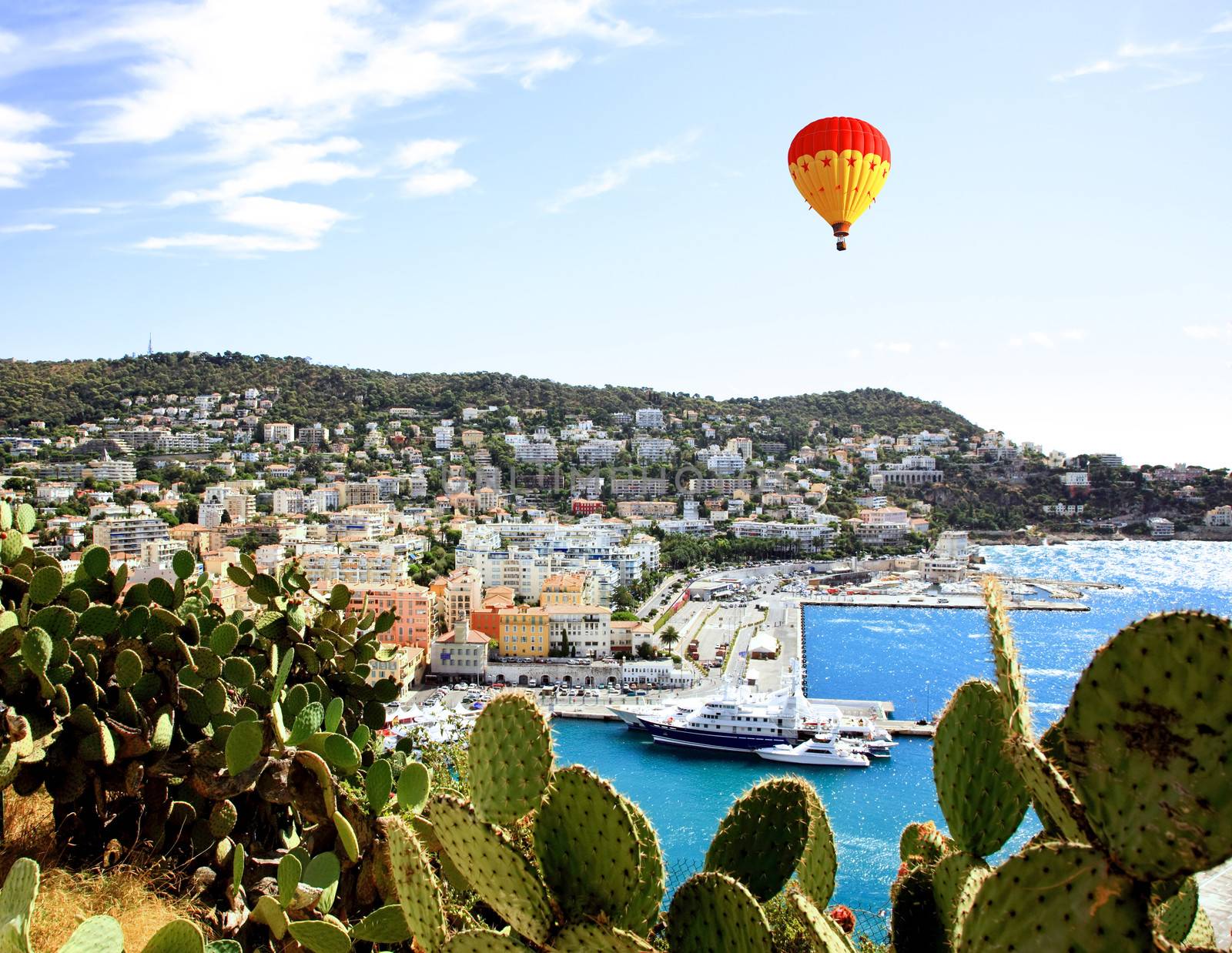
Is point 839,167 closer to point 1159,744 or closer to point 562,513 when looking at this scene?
point 1159,744

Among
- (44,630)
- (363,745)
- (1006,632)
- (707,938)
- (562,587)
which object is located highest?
(1006,632)

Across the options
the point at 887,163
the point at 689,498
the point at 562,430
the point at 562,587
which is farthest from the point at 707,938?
the point at 562,430

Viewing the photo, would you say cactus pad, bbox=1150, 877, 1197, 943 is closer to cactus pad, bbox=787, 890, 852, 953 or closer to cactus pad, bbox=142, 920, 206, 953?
cactus pad, bbox=787, 890, 852, 953

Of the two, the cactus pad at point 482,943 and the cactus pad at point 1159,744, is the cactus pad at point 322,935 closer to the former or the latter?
the cactus pad at point 482,943

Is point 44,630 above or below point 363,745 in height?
above

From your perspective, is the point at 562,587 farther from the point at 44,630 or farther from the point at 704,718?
the point at 44,630

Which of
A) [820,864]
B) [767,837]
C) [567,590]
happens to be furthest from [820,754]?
[767,837]

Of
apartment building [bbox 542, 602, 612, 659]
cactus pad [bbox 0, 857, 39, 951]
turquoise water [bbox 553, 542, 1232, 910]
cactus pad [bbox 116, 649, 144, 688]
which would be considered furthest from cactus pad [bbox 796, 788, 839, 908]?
apartment building [bbox 542, 602, 612, 659]
